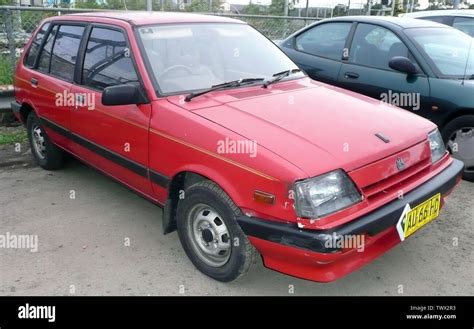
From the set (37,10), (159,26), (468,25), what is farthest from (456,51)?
(37,10)

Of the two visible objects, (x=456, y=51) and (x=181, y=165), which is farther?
(x=456, y=51)

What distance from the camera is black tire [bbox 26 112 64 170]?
4629 millimetres

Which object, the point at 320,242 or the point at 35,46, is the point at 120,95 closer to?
the point at 320,242

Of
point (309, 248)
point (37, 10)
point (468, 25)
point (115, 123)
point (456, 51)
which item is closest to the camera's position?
point (309, 248)

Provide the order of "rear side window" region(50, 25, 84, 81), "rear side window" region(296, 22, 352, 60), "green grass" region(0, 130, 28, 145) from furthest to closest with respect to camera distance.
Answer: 1. "green grass" region(0, 130, 28, 145)
2. "rear side window" region(296, 22, 352, 60)
3. "rear side window" region(50, 25, 84, 81)

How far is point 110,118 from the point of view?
340 cm

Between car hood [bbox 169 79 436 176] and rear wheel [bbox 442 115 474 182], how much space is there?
1.50 metres

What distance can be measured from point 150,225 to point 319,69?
9.87ft

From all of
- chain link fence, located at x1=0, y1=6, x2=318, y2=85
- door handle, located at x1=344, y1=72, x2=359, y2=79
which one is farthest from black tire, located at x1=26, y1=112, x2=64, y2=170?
door handle, located at x1=344, y1=72, x2=359, y2=79

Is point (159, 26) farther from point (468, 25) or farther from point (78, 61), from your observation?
point (468, 25)

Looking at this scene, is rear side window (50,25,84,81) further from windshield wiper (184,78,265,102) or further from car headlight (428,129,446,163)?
car headlight (428,129,446,163)

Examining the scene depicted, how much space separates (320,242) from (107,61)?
89.3 inches

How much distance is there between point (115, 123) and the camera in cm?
336

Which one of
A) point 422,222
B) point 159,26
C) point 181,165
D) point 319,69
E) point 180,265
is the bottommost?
point 180,265
